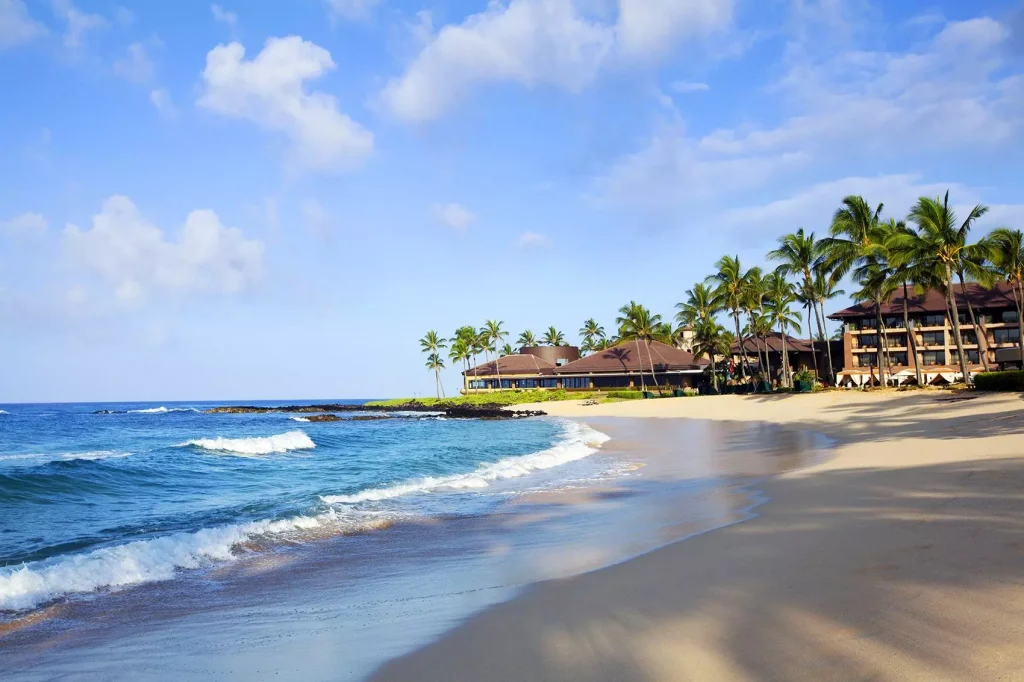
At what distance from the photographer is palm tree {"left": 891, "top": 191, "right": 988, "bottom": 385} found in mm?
35688

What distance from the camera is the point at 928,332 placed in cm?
5791

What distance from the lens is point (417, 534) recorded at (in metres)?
11.0

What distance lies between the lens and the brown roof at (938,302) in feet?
185

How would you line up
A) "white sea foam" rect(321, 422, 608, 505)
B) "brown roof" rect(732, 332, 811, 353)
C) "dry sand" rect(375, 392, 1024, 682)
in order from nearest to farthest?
"dry sand" rect(375, 392, 1024, 682) → "white sea foam" rect(321, 422, 608, 505) → "brown roof" rect(732, 332, 811, 353)

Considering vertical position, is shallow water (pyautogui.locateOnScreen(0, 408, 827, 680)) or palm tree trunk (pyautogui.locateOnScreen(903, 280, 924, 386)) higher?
palm tree trunk (pyautogui.locateOnScreen(903, 280, 924, 386))

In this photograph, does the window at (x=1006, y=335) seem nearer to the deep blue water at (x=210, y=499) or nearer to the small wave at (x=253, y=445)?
the deep blue water at (x=210, y=499)

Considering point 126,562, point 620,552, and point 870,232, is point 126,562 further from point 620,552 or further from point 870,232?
point 870,232

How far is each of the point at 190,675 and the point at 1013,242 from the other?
47.3 m

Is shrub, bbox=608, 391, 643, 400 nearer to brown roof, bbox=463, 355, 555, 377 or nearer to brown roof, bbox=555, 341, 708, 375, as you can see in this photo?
brown roof, bbox=555, 341, 708, 375

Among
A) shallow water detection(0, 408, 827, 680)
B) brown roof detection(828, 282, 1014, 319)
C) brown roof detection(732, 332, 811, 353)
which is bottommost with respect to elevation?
shallow water detection(0, 408, 827, 680)

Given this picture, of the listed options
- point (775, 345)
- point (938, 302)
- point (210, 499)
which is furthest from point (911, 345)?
point (210, 499)

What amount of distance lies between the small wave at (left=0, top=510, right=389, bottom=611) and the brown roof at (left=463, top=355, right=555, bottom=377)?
7151cm

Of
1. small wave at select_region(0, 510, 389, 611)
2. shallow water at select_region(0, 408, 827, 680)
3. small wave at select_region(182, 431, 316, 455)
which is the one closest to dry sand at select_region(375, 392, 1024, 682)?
shallow water at select_region(0, 408, 827, 680)

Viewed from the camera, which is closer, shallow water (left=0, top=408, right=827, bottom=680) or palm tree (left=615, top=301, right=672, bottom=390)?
shallow water (left=0, top=408, right=827, bottom=680)
